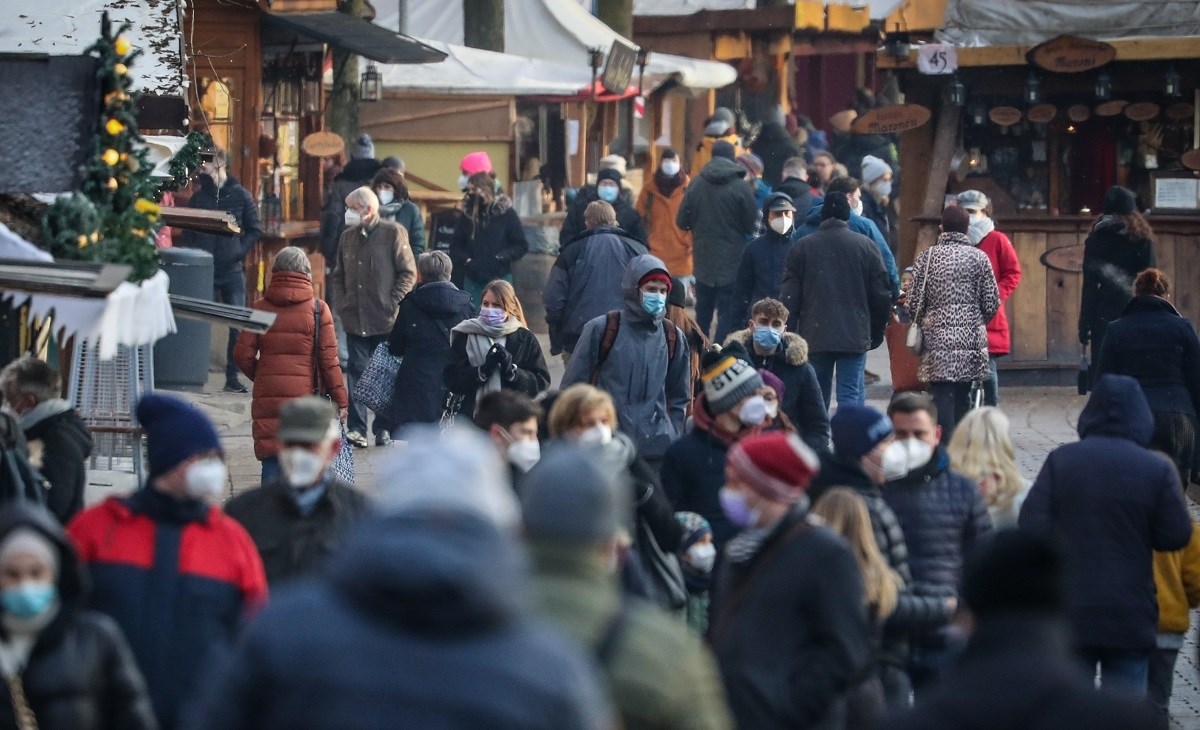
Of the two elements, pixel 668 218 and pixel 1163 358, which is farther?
pixel 668 218

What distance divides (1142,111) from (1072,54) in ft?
3.36

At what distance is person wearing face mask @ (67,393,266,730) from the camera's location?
537 centimetres

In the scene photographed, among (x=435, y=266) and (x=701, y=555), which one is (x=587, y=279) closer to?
(x=435, y=266)

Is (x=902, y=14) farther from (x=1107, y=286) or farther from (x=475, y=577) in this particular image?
(x=475, y=577)

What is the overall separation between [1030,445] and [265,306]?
5633mm

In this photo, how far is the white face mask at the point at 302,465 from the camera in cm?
601

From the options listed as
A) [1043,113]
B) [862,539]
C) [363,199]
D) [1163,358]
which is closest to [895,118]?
[1043,113]

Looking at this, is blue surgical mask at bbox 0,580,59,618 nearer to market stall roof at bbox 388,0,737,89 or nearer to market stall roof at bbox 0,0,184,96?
market stall roof at bbox 0,0,184,96

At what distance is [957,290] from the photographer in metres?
12.6

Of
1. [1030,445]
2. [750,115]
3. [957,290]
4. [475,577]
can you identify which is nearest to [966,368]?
[957,290]

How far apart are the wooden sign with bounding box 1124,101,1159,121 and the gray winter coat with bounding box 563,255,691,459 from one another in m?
9.18

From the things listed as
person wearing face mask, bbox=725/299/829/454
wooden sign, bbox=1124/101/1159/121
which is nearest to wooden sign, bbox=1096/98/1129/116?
wooden sign, bbox=1124/101/1159/121

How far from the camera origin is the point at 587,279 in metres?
12.6

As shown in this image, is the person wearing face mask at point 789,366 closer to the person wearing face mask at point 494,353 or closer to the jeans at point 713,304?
the person wearing face mask at point 494,353
